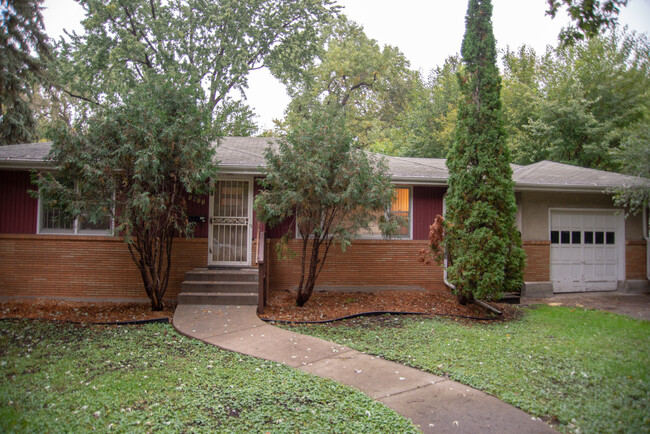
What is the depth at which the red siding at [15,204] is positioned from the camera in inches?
372

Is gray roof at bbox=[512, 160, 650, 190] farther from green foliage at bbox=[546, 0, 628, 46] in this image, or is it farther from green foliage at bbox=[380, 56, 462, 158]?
green foliage at bbox=[380, 56, 462, 158]

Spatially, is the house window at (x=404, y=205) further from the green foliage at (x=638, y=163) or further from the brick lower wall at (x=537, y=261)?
the green foliage at (x=638, y=163)

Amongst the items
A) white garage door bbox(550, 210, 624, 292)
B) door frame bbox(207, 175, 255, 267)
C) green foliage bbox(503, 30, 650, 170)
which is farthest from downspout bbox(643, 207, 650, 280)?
door frame bbox(207, 175, 255, 267)

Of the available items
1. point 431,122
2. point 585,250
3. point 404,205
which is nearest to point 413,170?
point 404,205

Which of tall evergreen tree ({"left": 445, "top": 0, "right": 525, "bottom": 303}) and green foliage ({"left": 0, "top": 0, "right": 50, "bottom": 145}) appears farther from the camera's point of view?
tall evergreen tree ({"left": 445, "top": 0, "right": 525, "bottom": 303})

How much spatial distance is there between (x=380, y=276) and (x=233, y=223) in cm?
365

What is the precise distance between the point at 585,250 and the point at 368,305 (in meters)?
6.53

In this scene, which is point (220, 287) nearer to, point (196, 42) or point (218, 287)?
point (218, 287)

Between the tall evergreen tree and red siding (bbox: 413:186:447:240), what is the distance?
1.59 m

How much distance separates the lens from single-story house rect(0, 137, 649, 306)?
30.7 feet

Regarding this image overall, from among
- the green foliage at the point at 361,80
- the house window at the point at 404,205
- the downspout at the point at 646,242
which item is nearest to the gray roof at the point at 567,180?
the downspout at the point at 646,242

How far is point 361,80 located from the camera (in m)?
29.0

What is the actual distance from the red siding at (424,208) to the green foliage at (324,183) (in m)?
2.42

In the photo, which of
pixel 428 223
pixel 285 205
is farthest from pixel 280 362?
pixel 428 223
